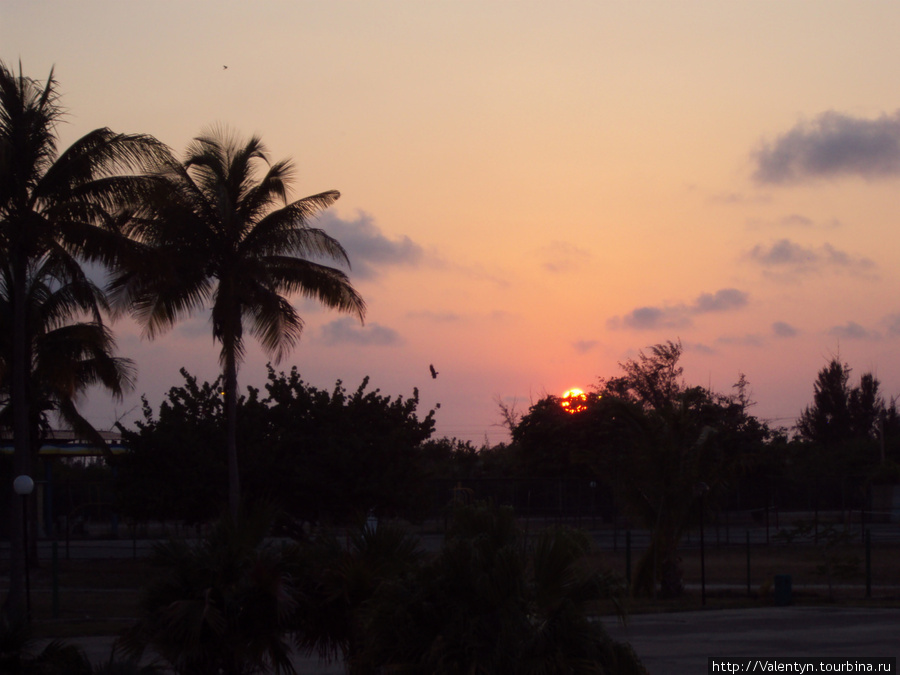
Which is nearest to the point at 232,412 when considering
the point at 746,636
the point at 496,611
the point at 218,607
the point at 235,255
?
the point at 235,255

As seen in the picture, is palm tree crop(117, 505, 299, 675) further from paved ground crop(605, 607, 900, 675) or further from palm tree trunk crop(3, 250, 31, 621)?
palm tree trunk crop(3, 250, 31, 621)

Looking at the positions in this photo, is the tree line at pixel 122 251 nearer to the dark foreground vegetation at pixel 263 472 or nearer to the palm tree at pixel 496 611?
the dark foreground vegetation at pixel 263 472

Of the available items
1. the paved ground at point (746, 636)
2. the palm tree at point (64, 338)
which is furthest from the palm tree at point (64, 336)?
the paved ground at point (746, 636)

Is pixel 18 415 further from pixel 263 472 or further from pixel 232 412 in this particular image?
pixel 263 472

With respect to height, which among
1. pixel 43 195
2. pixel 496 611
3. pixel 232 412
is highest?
pixel 43 195

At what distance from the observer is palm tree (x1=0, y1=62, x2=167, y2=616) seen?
57.6 feet

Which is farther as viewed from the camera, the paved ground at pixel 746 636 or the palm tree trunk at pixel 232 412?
the palm tree trunk at pixel 232 412

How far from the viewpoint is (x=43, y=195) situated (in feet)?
58.4

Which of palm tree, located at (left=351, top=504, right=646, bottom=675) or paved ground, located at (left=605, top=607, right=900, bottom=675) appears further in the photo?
paved ground, located at (left=605, top=607, right=900, bottom=675)

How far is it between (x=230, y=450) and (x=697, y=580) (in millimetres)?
13761

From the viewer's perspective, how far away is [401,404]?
32.0 metres

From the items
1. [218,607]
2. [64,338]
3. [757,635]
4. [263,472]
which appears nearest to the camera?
[218,607]

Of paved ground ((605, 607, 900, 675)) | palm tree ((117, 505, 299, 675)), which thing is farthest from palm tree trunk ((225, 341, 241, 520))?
palm tree ((117, 505, 299, 675))

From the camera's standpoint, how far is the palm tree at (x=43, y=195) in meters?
17.5
